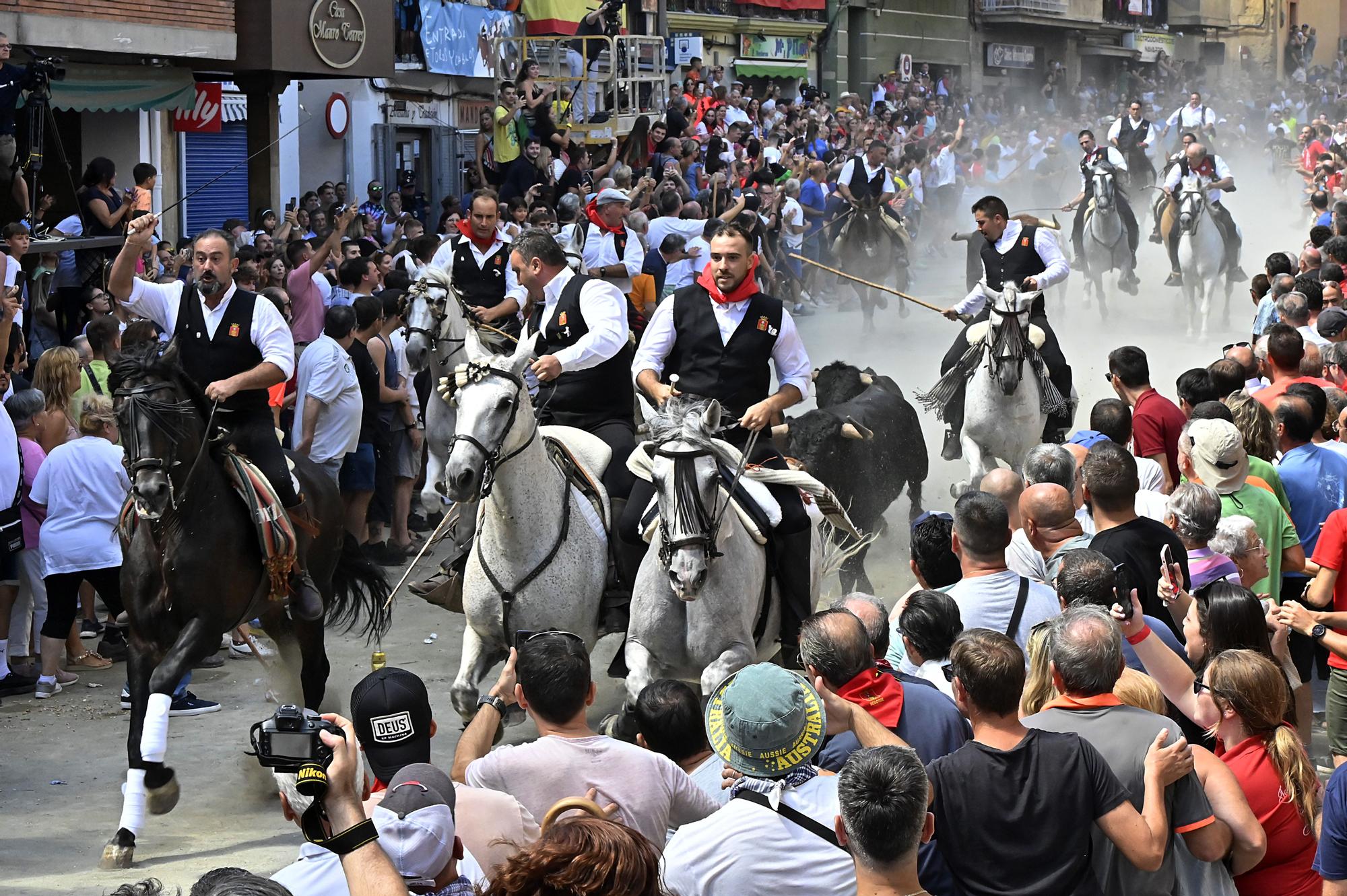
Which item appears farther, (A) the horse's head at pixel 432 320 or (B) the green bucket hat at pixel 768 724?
(A) the horse's head at pixel 432 320

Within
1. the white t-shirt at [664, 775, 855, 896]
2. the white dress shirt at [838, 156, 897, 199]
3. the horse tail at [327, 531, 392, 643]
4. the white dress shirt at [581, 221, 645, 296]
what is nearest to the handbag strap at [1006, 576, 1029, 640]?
the white t-shirt at [664, 775, 855, 896]

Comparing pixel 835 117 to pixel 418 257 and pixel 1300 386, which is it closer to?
pixel 418 257

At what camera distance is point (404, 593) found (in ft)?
37.6

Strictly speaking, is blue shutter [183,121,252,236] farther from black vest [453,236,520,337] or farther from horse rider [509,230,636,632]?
horse rider [509,230,636,632]

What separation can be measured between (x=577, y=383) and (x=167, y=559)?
2.29m

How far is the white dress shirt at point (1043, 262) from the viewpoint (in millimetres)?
11844

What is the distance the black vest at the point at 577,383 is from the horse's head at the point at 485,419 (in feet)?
3.59

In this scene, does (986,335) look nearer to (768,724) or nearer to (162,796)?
(162,796)

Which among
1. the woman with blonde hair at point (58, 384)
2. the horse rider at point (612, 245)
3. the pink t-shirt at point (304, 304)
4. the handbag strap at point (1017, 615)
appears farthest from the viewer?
the horse rider at point (612, 245)

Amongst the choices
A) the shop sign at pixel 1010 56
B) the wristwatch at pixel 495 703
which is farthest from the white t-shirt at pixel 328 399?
the shop sign at pixel 1010 56

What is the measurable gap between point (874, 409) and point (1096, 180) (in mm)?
13575

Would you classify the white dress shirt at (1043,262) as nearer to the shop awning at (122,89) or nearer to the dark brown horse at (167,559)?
the dark brown horse at (167,559)

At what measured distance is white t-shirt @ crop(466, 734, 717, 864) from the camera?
4.19m

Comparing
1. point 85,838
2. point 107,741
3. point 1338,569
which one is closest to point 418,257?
point 107,741
